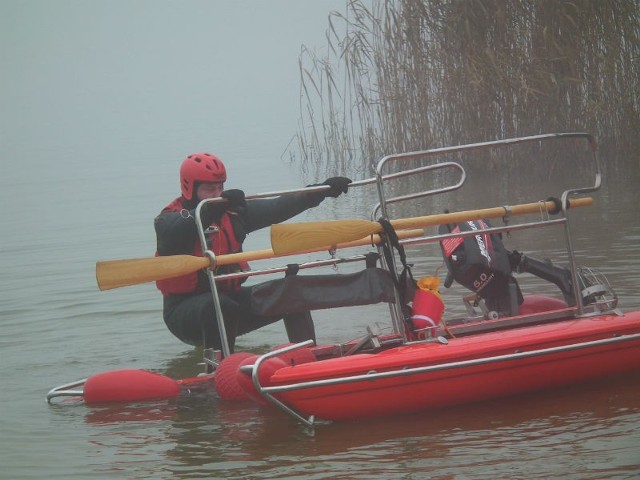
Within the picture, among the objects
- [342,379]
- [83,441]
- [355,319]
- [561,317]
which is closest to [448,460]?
[342,379]

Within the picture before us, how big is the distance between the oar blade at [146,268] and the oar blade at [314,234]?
447mm

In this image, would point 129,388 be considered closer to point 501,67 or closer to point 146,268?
point 146,268

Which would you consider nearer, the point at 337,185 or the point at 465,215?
the point at 465,215

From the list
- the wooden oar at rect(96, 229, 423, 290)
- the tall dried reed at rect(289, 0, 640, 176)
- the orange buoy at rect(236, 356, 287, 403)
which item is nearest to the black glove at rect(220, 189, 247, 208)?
the wooden oar at rect(96, 229, 423, 290)

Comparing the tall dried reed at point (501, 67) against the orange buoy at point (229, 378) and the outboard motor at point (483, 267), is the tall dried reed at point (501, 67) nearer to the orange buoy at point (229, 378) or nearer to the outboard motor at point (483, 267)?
the outboard motor at point (483, 267)

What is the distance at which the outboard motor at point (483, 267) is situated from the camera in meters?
6.30

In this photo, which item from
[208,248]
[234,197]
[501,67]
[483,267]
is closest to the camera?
[234,197]

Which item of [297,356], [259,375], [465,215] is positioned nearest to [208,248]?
[297,356]

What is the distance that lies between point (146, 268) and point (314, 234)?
2.76ft

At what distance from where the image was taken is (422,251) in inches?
409

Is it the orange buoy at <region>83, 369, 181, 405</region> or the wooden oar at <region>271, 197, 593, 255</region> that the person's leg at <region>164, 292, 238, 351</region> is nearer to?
the orange buoy at <region>83, 369, 181, 405</region>

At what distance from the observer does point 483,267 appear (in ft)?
20.6

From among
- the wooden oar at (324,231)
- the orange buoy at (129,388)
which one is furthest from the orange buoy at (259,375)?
the orange buoy at (129,388)

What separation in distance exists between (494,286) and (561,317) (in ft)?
1.31
